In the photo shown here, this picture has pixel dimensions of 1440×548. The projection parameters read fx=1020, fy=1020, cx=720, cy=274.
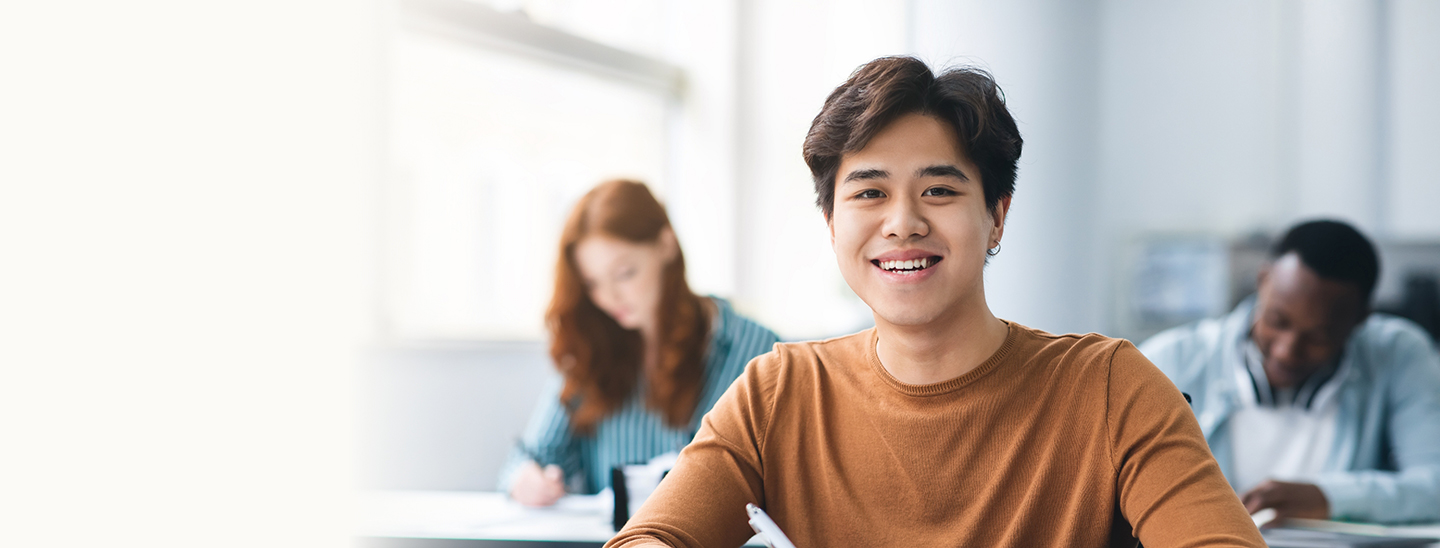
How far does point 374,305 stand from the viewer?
2.79 m

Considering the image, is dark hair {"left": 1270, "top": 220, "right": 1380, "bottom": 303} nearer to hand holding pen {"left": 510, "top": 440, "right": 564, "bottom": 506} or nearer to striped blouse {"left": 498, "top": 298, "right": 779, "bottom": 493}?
striped blouse {"left": 498, "top": 298, "right": 779, "bottom": 493}

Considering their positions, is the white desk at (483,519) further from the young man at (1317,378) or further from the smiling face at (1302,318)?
the smiling face at (1302,318)

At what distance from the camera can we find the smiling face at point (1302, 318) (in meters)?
2.27

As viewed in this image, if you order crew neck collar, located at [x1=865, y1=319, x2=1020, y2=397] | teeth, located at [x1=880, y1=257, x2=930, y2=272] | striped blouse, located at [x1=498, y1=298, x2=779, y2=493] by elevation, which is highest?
teeth, located at [x1=880, y1=257, x2=930, y2=272]

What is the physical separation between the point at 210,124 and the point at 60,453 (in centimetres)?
77

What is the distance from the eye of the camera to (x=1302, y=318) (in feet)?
7.50

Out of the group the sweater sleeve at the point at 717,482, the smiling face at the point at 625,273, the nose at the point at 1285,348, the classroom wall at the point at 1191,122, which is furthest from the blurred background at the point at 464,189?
the nose at the point at 1285,348

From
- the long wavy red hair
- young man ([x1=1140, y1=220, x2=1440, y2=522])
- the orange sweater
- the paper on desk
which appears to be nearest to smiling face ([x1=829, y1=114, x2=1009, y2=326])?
the orange sweater

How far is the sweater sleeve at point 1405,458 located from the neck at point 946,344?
116 centimetres

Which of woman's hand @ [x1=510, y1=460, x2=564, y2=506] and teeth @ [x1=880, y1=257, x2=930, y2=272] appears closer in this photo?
teeth @ [x1=880, y1=257, x2=930, y2=272]

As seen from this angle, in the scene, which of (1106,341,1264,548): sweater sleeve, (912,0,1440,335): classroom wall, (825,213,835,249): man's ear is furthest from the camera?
(912,0,1440,335): classroom wall

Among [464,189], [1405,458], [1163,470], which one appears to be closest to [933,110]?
[1163,470]

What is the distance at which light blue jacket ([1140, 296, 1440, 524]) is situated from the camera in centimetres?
228

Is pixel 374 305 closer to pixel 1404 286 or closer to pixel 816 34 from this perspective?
pixel 816 34
